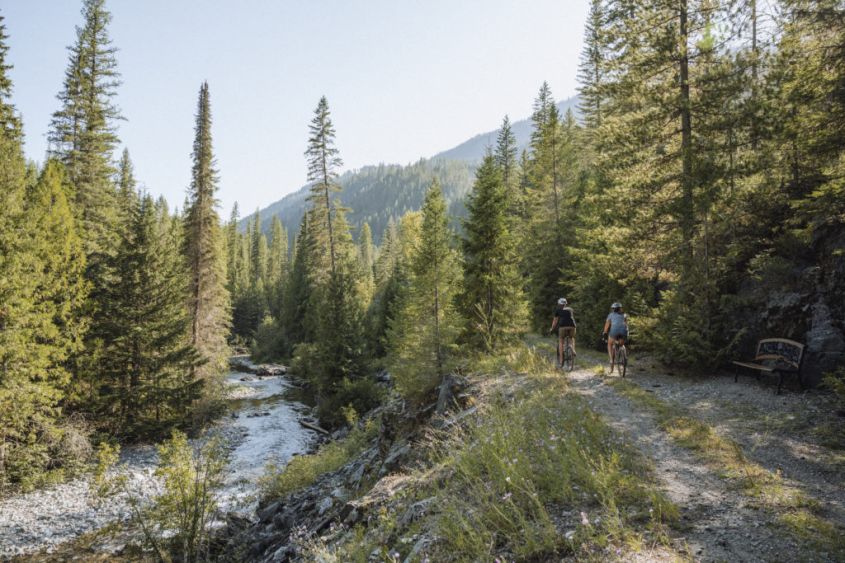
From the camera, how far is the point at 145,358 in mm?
24062

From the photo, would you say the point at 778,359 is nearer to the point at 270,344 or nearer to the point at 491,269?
the point at 491,269

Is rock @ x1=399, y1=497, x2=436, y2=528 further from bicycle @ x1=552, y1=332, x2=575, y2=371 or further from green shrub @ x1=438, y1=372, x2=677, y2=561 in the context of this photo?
bicycle @ x1=552, y1=332, x2=575, y2=371

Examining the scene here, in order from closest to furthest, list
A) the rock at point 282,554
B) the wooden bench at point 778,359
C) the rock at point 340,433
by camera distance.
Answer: the rock at point 282,554
the wooden bench at point 778,359
the rock at point 340,433

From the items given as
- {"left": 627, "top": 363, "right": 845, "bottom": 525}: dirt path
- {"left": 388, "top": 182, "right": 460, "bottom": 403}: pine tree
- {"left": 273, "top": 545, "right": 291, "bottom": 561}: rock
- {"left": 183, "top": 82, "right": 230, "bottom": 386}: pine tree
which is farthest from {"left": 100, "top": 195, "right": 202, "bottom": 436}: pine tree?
{"left": 627, "top": 363, "right": 845, "bottom": 525}: dirt path

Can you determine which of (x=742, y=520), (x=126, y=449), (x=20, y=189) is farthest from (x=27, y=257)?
(x=742, y=520)

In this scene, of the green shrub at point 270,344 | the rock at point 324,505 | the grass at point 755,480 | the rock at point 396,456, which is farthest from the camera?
the green shrub at point 270,344

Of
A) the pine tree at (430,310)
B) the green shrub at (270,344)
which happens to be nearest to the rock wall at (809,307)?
the pine tree at (430,310)

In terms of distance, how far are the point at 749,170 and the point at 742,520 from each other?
1043 centimetres

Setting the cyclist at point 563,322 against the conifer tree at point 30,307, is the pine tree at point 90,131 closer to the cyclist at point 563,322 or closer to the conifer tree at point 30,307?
the conifer tree at point 30,307

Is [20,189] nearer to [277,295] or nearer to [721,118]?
[721,118]

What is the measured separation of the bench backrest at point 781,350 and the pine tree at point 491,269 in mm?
7584

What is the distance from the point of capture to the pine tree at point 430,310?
15.4 metres

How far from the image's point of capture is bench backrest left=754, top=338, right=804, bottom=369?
10.0 m

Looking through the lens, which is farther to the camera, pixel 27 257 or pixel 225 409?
pixel 225 409
